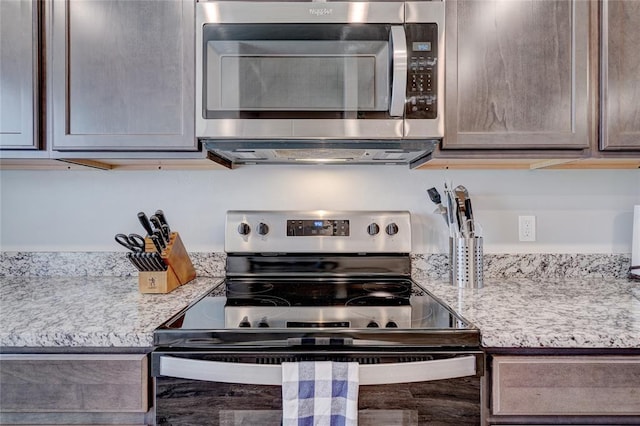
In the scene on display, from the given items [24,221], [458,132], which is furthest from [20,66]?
[458,132]

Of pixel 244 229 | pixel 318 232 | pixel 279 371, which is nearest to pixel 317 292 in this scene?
pixel 318 232

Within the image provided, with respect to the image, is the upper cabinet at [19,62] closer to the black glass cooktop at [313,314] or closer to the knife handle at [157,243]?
the knife handle at [157,243]

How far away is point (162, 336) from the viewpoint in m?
0.92

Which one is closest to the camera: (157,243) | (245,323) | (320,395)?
(320,395)

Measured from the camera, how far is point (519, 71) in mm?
1201

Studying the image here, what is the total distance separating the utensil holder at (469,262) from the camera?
4.53 ft

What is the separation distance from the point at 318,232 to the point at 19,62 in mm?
1093

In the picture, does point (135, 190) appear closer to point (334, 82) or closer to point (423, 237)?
point (334, 82)

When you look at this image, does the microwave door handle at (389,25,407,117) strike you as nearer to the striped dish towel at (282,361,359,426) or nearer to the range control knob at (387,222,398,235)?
the range control knob at (387,222,398,235)

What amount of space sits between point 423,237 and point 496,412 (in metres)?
0.76

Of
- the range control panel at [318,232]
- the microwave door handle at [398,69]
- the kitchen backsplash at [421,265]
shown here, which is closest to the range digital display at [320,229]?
the range control panel at [318,232]

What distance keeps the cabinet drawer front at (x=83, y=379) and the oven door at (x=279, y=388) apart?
6 centimetres

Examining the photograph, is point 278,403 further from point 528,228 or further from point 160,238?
point 528,228

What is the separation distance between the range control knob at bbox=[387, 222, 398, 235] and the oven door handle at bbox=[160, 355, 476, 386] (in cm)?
66
